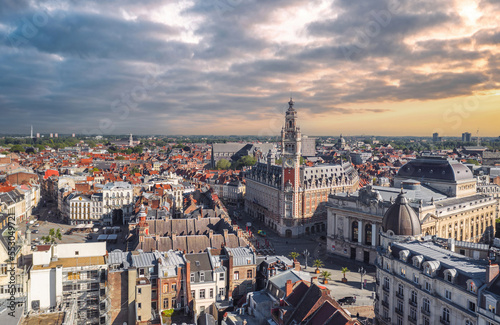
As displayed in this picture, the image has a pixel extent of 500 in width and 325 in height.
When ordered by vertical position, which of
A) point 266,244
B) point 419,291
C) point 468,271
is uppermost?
point 468,271

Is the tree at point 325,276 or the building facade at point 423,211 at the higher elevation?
the building facade at point 423,211

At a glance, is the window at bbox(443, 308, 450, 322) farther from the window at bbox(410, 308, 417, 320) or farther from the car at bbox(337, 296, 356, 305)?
the car at bbox(337, 296, 356, 305)

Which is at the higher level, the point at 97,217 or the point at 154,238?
the point at 154,238

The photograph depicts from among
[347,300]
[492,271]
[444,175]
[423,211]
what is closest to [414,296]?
[492,271]

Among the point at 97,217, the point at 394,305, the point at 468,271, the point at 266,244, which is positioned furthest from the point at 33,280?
the point at 97,217

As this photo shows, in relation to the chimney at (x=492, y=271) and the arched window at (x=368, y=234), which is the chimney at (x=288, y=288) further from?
the arched window at (x=368, y=234)

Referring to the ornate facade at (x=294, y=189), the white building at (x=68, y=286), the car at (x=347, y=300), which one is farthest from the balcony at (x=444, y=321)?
the ornate facade at (x=294, y=189)

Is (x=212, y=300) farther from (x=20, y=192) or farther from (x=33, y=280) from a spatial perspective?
(x=20, y=192)

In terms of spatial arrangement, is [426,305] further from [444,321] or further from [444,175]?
[444,175]
